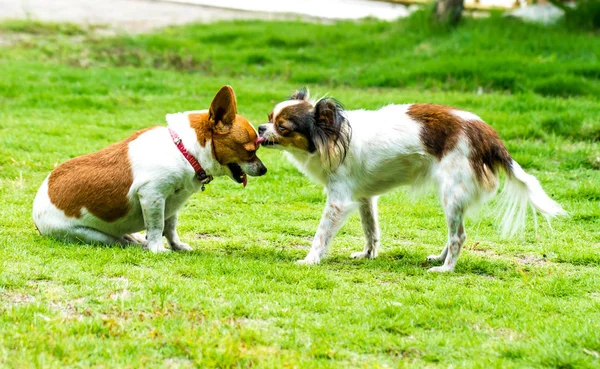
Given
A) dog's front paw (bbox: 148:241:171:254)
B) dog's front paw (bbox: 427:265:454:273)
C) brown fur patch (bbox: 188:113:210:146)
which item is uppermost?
brown fur patch (bbox: 188:113:210:146)

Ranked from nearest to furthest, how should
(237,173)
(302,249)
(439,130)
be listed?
(439,130) < (237,173) < (302,249)

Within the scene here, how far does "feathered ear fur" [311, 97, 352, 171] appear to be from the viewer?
732 centimetres

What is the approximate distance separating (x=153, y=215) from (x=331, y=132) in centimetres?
164

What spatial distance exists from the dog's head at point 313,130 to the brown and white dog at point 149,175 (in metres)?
0.21

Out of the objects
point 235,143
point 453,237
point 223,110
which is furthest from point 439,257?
point 223,110

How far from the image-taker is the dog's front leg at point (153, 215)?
718cm

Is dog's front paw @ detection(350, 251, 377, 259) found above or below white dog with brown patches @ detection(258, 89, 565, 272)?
below

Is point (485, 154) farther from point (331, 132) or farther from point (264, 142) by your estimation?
point (264, 142)

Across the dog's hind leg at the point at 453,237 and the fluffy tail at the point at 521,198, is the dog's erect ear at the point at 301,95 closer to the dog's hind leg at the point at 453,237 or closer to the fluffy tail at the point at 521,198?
the dog's hind leg at the point at 453,237

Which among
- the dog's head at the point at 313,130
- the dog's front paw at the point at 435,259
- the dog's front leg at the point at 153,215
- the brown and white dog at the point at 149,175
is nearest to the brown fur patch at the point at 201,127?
the brown and white dog at the point at 149,175

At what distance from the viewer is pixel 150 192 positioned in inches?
282

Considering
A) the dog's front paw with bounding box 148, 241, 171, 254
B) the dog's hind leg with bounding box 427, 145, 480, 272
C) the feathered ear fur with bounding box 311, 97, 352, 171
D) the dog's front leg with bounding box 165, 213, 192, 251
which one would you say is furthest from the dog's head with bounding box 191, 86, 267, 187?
the dog's hind leg with bounding box 427, 145, 480, 272

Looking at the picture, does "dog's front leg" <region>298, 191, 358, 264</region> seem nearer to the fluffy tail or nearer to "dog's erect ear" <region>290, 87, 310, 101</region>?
"dog's erect ear" <region>290, 87, 310, 101</region>

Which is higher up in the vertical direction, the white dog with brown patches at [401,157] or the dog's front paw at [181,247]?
the white dog with brown patches at [401,157]
